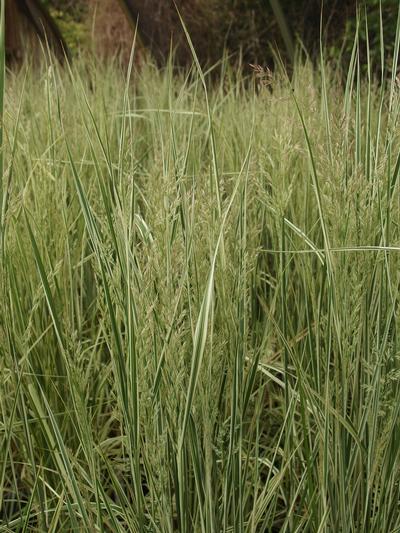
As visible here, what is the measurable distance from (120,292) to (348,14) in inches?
175

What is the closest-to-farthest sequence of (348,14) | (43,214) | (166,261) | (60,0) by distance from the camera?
(166,261)
(43,214)
(348,14)
(60,0)

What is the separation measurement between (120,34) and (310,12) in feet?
4.49

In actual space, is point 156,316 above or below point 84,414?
above

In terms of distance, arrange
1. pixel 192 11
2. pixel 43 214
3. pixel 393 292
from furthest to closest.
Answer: pixel 192 11
pixel 43 214
pixel 393 292

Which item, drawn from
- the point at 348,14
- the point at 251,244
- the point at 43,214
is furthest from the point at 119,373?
the point at 348,14

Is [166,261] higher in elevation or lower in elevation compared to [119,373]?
higher

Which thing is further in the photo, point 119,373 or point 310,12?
point 310,12

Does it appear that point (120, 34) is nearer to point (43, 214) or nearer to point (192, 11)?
point (192, 11)

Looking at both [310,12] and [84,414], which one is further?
[310,12]

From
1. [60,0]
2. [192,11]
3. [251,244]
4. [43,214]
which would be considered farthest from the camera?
[60,0]

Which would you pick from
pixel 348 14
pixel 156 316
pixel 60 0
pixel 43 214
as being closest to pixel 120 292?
pixel 156 316

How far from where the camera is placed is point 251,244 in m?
1.20

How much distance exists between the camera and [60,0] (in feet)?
21.4

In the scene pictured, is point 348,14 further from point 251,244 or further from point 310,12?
point 251,244
